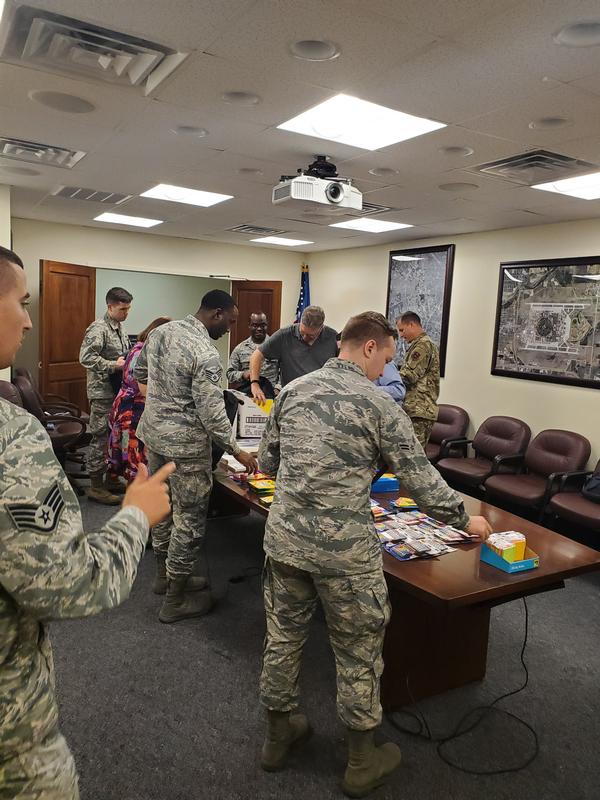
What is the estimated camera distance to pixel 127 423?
4488 mm

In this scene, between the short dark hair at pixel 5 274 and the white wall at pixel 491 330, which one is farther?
the white wall at pixel 491 330

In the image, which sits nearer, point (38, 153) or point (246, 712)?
point (246, 712)

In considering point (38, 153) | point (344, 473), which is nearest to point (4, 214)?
point (38, 153)

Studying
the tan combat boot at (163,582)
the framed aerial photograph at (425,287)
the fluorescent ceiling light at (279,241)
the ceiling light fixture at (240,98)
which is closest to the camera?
the ceiling light fixture at (240,98)

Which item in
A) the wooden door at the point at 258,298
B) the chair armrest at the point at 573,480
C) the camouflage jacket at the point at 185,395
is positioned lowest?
the chair armrest at the point at 573,480

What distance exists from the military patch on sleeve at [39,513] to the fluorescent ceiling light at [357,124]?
2287 millimetres

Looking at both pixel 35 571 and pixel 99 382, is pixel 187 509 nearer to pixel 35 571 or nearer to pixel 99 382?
pixel 35 571

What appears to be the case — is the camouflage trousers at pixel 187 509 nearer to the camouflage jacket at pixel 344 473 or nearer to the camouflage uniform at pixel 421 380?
the camouflage jacket at pixel 344 473

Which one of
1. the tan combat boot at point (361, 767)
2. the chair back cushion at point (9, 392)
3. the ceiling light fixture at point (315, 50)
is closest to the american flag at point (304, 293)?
the chair back cushion at point (9, 392)

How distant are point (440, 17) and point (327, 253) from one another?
647 cm

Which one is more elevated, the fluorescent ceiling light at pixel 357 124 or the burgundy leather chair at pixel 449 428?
the fluorescent ceiling light at pixel 357 124

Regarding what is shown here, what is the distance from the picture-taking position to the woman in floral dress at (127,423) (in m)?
4.21

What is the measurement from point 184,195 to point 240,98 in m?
2.39

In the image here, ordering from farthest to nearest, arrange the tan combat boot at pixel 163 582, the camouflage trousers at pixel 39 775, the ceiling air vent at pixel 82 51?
the tan combat boot at pixel 163 582
the ceiling air vent at pixel 82 51
the camouflage trousers at pixel 39 775
